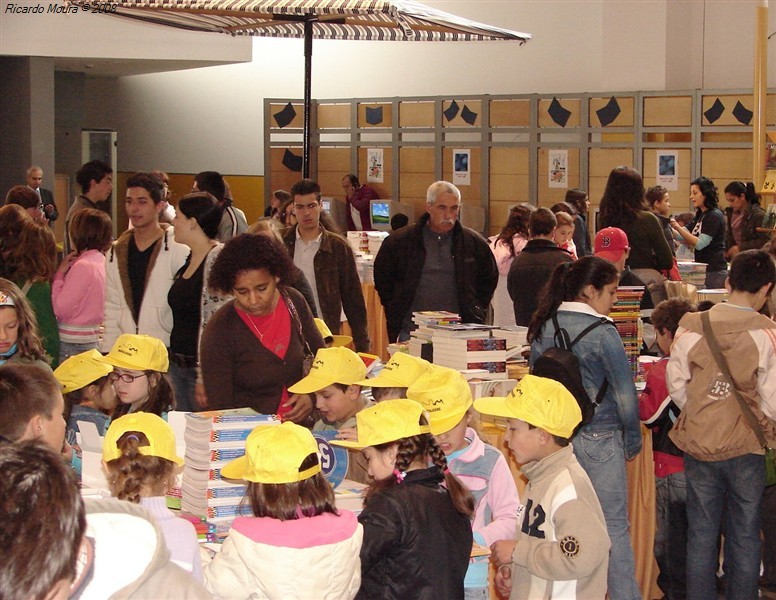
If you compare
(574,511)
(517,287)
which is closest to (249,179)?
(517,287)

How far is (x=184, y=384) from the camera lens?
5.38m

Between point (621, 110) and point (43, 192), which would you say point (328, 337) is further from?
point (43, 192)

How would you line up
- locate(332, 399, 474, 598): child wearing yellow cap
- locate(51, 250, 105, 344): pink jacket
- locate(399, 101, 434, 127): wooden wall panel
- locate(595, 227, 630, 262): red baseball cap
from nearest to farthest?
locate(332, 399, 474, 598): child wearing yellow cap
locate(595, 227, 630, 262): red baseball cap
locate(51, 250, 105, 344): pink jacket
locate(399, 101, 434, 127): wooden wall panel

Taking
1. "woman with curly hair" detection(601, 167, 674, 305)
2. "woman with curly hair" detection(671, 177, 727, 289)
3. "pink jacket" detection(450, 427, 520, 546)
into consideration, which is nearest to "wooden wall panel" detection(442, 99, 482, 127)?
"woman with curly hair" detection(671, 177, 727, 289)

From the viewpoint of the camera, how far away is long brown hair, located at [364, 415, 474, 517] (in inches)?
121

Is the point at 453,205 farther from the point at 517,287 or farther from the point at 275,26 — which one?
the point at 275,26

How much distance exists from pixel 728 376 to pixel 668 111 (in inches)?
313

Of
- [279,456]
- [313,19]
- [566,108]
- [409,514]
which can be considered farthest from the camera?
[566,108]

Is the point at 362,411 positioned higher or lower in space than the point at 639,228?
lower

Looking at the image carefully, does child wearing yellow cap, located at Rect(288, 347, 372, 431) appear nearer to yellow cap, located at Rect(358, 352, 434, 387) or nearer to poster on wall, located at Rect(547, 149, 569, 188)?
yellow cap, located at Rect(358, 352, 434, 387)

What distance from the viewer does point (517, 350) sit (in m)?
5.61

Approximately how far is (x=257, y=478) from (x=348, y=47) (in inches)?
557

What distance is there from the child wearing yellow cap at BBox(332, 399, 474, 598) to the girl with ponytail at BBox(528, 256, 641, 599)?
149 centimetres

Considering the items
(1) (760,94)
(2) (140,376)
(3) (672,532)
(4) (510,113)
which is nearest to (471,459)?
(2) (140,376)
